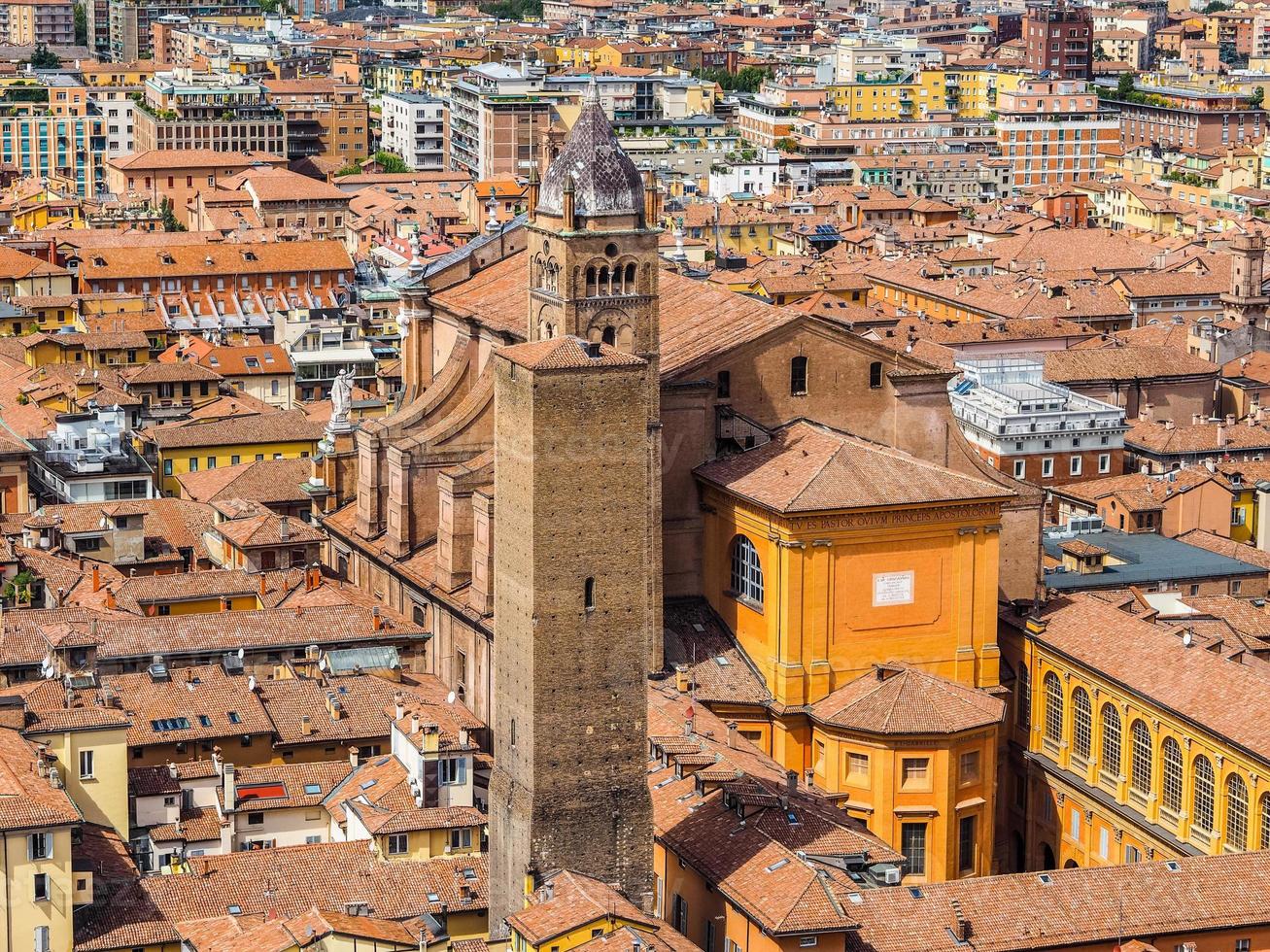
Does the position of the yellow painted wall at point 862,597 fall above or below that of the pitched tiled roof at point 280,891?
above

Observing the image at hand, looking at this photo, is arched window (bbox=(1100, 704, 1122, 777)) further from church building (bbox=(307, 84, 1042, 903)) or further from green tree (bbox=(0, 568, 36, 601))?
green tree (bbox=(0, 568, 36, 601))

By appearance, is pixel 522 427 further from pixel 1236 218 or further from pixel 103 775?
pixel 1236 218

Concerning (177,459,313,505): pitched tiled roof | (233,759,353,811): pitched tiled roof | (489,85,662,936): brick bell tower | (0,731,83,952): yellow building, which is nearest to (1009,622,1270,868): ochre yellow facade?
(489,85,662,936): brick bell tower

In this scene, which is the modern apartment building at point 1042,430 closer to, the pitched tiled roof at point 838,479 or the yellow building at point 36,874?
the pitched tiled roof at point 838,479

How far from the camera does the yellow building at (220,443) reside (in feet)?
359

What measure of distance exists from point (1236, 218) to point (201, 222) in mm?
64794

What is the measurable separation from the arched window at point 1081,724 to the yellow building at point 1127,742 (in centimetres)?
4

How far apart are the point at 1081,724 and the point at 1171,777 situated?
169 inches

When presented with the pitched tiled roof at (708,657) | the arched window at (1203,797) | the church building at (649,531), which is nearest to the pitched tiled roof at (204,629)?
the church building at (649,531)

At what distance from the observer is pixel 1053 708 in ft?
247

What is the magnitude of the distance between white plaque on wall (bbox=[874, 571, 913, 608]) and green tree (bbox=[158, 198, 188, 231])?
111537 millimetres

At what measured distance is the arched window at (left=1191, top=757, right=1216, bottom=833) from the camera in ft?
224

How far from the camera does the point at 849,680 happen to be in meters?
73.8

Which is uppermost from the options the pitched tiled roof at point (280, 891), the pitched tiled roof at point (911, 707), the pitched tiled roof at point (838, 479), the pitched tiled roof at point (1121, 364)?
the pitched tiled roof at point (838, 479)
